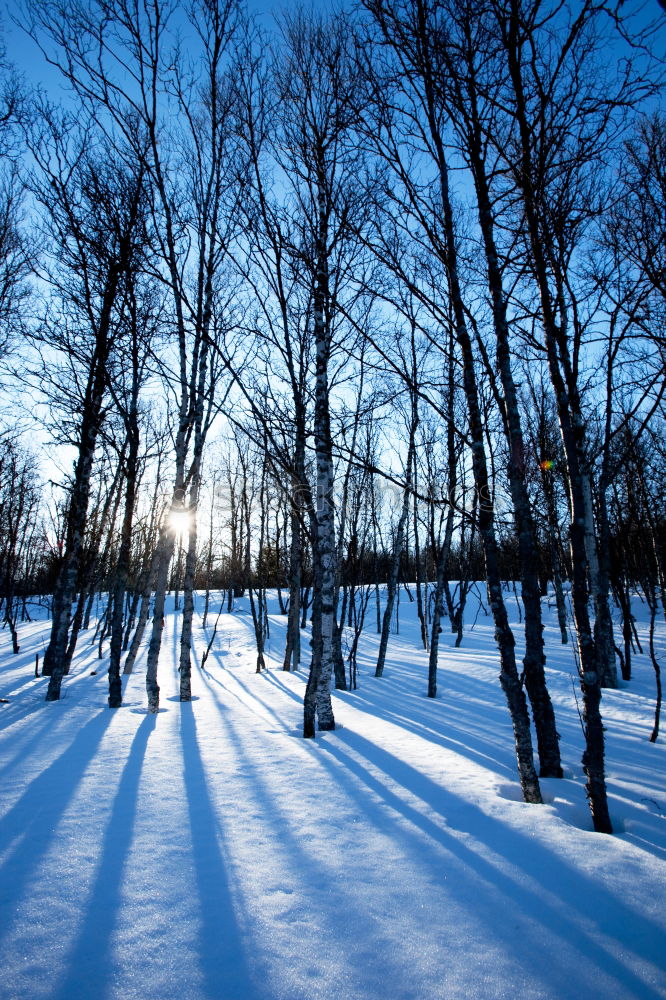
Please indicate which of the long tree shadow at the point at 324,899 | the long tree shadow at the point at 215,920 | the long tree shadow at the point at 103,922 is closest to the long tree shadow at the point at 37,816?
the long tree shadow at the point at 103,922

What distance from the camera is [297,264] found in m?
6.11

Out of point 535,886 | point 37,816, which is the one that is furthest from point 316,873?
point 37,816

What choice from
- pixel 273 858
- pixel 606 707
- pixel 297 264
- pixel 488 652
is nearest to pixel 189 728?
pixel 273 858

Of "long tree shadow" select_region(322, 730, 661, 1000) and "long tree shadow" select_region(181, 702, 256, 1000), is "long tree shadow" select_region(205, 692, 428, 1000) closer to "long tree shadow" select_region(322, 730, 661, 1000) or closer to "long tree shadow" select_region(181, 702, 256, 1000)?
"long tree shadow" select_region(181, 702, 256, 1000)

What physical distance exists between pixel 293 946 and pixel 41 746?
488cm

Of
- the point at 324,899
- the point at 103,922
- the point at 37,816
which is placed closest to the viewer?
the point at 103,922

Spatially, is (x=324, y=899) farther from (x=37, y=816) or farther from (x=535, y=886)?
(x=37, y=816)

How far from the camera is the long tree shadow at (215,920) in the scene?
191cm

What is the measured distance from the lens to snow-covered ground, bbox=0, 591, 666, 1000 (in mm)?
1963

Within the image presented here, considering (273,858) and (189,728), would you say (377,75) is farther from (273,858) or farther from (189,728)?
(189,728)

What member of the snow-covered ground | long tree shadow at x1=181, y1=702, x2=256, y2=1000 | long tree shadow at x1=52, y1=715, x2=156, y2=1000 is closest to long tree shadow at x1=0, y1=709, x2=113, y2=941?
the snow-covered ground

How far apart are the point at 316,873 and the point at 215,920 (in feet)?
2.19

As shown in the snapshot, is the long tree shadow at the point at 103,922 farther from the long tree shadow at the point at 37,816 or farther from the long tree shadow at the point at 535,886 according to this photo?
the long tree shadow at the point at 535,886

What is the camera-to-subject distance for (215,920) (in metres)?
2.28
